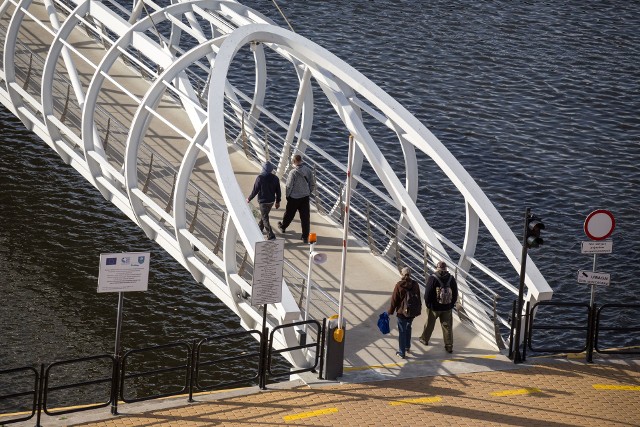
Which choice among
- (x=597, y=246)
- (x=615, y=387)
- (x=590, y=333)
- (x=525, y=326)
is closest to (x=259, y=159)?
(x=525, y=326)

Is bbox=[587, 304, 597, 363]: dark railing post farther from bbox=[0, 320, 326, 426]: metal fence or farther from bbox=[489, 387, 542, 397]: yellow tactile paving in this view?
bbox=[0, 320, 326, 426]: metal fence

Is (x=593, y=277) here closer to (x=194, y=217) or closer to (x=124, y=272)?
(x=194, y=217)

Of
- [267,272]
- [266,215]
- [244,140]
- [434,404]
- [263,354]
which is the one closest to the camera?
[267,272]

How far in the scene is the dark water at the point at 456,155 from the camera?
89.5 ft

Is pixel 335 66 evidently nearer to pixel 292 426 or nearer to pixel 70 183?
pixel 292 426

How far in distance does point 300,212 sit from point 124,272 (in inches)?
233

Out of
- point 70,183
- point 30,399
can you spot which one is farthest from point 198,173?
point 70,183

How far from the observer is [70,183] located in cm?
3288

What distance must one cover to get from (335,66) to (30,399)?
307 inches

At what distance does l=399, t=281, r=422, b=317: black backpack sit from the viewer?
20.4 meters

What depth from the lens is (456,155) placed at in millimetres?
35781

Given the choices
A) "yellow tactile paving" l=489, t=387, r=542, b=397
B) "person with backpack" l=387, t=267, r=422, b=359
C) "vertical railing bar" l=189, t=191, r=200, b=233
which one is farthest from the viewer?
"vertical railing bar" l=189, t=191, r=200, b=233

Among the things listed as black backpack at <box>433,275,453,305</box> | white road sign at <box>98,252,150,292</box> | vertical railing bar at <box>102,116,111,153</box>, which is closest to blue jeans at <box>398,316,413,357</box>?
black backpack at <box>433,275,453,305</box>

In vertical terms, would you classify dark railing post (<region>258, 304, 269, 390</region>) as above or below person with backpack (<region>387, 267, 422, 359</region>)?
below
